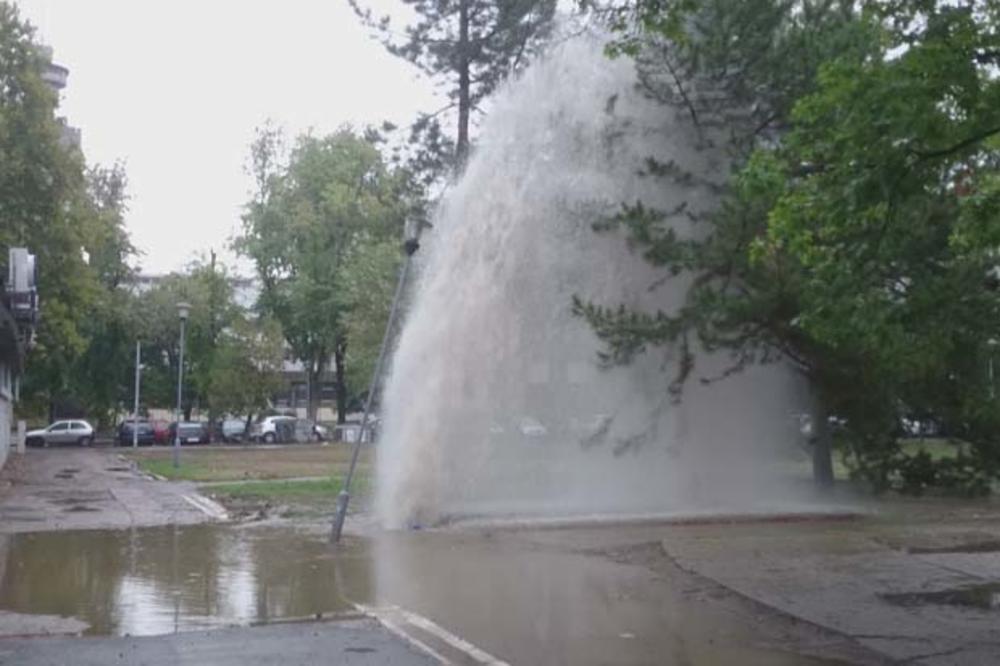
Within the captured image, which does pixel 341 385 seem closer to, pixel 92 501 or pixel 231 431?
pixel 231 431

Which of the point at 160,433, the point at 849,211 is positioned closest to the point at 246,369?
the point at 160,433

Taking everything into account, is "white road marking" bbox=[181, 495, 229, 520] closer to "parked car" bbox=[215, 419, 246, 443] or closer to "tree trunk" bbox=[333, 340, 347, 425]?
"parked car" bbox=[215, 419, 246, 443]

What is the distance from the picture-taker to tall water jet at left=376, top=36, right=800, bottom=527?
2008 centimetres

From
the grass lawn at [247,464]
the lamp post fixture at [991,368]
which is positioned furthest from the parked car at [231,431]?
the lamp post fixture at [991,368]

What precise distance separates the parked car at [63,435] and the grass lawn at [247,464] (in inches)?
391

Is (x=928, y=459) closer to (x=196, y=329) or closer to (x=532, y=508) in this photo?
(x=532, y=508)

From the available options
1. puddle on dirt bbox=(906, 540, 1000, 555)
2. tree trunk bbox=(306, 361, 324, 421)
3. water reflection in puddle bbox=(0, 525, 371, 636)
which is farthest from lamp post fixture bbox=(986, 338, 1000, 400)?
tree trunk bbox=(306, 361, 324, 421)

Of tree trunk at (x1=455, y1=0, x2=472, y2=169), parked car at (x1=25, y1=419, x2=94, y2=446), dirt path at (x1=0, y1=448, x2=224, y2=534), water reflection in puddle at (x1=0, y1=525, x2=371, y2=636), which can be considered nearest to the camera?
water reflection in puddle at (x1=0, y1=525, x2=371, y2=636)

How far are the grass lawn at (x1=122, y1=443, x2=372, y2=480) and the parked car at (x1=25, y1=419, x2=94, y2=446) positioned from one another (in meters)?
9.93

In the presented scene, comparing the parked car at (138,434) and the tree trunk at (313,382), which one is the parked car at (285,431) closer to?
the parked car at (138,434)

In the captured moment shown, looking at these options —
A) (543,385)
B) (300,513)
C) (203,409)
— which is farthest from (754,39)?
(203,409)

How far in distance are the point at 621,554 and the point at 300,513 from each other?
304 inches

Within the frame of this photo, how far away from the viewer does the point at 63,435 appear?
60156 mm

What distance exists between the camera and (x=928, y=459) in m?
21.0
